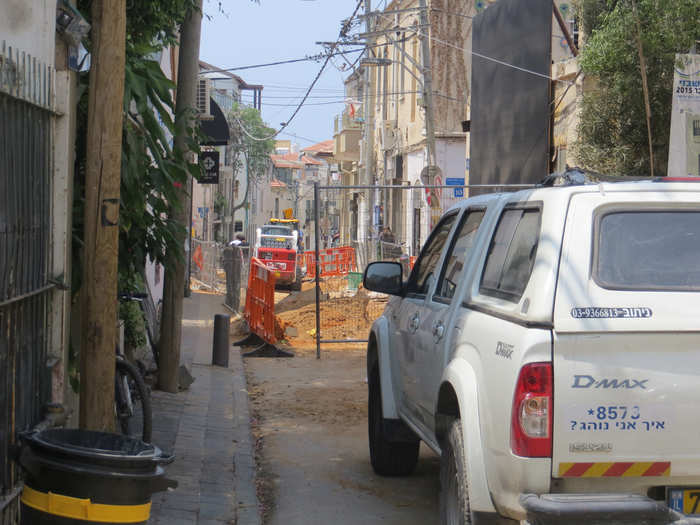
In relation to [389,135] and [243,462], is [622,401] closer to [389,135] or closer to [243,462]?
[243,462]

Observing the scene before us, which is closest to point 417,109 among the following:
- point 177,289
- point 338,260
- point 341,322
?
point 338,260

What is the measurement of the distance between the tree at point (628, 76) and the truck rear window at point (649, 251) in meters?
9.87

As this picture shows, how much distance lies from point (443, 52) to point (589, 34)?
16.3 m

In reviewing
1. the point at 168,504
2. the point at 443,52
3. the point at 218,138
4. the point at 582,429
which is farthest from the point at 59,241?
the point at 443,52

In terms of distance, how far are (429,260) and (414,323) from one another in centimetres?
63

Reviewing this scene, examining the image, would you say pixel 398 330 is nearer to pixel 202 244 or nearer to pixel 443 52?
pixel 202 244

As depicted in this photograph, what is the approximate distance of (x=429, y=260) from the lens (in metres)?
6.58

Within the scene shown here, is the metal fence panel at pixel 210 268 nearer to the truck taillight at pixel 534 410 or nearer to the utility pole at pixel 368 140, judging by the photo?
the utility pole at pixel 368 140

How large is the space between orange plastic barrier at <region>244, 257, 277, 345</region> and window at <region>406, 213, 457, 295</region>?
28.3 ft

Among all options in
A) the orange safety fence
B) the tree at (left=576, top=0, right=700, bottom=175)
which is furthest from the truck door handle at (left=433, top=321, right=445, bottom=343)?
the orange safety fence

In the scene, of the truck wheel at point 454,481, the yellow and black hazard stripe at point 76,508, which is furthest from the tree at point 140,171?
the truck wheel at point 454,481

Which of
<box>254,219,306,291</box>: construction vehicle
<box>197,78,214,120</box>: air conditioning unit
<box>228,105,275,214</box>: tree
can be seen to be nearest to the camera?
<box>197,78,214,120</box>: air conditioning unit

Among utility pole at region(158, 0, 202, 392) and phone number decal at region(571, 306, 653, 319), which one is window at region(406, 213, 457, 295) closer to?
phone number decal at region(571, 306, 653, 319)

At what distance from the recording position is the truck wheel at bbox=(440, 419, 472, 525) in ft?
14.1
